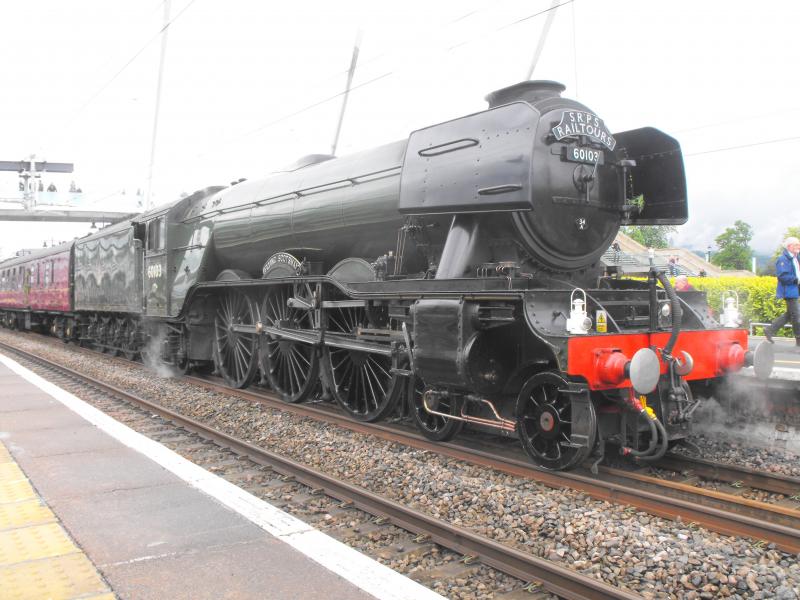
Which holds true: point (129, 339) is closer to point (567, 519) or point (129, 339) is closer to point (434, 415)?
point (434, 415)

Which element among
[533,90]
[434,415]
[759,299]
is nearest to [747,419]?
[434,415]

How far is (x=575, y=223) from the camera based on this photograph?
220 inches

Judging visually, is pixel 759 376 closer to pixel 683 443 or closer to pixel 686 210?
pixel 683 443

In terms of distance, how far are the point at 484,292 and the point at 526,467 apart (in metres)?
1.45

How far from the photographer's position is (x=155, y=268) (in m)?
11.7

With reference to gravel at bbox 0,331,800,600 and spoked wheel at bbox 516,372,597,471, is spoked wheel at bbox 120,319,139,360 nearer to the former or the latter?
gravel at bbox 0,331,800,600

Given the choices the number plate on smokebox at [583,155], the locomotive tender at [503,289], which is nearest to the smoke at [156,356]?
the locomotive tender at [503,289]

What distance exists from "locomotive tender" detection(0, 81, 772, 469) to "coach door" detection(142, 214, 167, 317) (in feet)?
10.9

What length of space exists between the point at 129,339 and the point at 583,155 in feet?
38.1

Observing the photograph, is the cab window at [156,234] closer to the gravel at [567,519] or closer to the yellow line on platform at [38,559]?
the gravel at [567,519]

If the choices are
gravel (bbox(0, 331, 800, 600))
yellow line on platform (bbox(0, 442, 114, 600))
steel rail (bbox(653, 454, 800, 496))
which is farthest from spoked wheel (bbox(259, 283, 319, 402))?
steel rail (bbox(653, 454, 800, 496))

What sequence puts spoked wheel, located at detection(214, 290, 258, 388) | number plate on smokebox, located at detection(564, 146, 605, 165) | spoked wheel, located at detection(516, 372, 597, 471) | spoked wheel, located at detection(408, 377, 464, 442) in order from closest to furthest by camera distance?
spoked wheel, located at detection(516, 372, 597, 471)
number plate on smokebox, located at detection(564, 146, 605, 165)
spoked wheel, located at detection(408, 377, 464, 442)
spoked wheel, located at detection(214, 290, 258, 388)

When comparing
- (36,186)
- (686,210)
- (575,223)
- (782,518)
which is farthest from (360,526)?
(36,186)

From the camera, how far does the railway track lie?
152 inches
